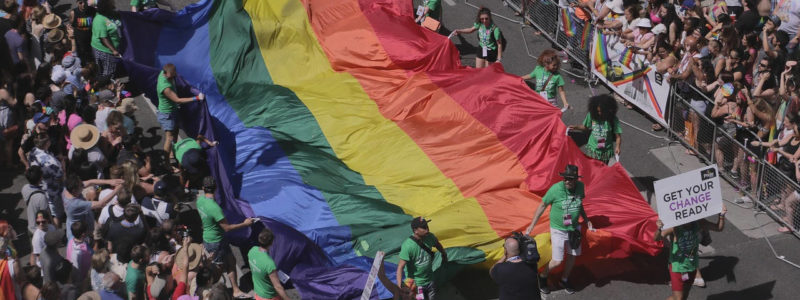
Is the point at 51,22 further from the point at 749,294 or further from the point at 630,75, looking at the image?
the point at 749,294

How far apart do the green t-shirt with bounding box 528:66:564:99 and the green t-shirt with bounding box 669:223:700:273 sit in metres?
3.80

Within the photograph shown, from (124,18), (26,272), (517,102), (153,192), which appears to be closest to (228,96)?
(124,18)

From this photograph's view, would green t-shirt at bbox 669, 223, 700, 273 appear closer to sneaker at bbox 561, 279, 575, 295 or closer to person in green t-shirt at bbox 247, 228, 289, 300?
sneaker at bbox 561, 279, 575, 295

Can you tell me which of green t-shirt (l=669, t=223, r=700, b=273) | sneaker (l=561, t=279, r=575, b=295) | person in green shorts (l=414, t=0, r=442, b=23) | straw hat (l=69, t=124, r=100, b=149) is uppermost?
person in green shorts (l=414, t=0, r=442, b=23)

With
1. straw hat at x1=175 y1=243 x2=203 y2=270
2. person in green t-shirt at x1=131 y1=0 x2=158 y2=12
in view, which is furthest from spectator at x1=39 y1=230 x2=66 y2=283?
person in green t-shirt at x1=131 y1=0 x2=158 y2=12

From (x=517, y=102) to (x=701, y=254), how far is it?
3.22m

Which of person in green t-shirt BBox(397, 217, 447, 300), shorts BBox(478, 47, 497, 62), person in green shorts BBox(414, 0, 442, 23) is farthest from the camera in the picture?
person in green shorts BBox(414, 0, 442, 23)

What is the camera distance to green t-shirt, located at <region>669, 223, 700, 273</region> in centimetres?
1148

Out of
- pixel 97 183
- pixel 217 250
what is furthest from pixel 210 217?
pixel 97 183

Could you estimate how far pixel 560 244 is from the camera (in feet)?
39.1

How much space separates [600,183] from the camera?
1296cm

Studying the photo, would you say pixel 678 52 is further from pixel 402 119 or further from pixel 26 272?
pixel 26 272

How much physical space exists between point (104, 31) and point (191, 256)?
6042 millimetres

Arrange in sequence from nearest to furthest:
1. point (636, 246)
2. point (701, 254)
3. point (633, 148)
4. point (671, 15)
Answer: point (636, 246) < point (701, 254) < point (633, 148) < point (671, 15)
